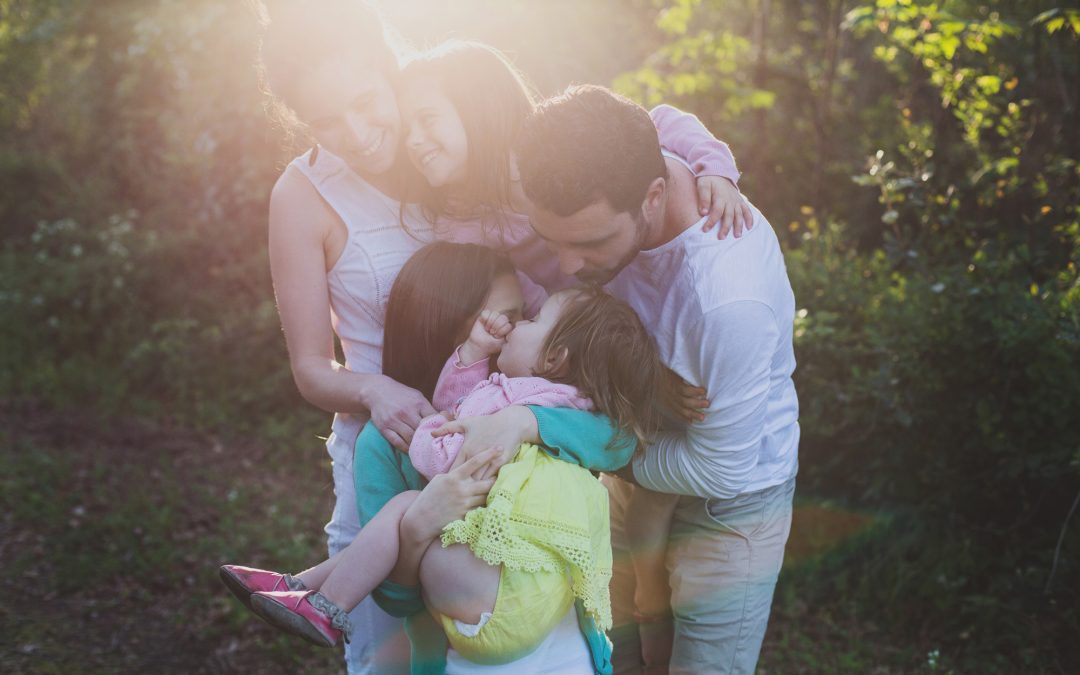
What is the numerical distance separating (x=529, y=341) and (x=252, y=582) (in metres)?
0.81

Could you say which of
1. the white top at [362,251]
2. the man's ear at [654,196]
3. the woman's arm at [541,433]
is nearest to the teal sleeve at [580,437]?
the woman's arm at [541,433]

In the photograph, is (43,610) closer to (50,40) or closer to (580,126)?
(580,126)

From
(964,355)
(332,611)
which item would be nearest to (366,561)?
(332,611)

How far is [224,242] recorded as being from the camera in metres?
6.70

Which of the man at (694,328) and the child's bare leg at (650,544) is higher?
the man at (694,328)

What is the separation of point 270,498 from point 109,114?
6076 millimetres

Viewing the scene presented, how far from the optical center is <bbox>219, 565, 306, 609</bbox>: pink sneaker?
1993 millimetres

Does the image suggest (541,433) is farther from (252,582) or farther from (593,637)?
(252,582)

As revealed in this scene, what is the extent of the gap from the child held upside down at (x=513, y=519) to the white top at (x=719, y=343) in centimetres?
10

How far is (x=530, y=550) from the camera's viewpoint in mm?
1848

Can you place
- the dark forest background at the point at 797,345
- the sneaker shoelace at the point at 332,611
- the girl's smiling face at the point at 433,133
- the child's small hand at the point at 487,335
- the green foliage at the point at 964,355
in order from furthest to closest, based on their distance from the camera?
the dark forest background at the point at 797,345
the green foliage at the point at 964,355
the girl's smiling face at the point at 433,133
the child's small hand at the point at 487,335
the sneaker shoelace at the point at 332,611

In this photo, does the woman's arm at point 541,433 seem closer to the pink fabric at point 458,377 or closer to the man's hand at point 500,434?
the man's hand at point 500,434

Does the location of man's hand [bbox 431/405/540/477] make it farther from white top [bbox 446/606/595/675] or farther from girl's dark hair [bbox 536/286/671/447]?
white top [bbox 446/606/595/675]

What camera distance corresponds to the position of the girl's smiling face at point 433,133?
2275 mm
